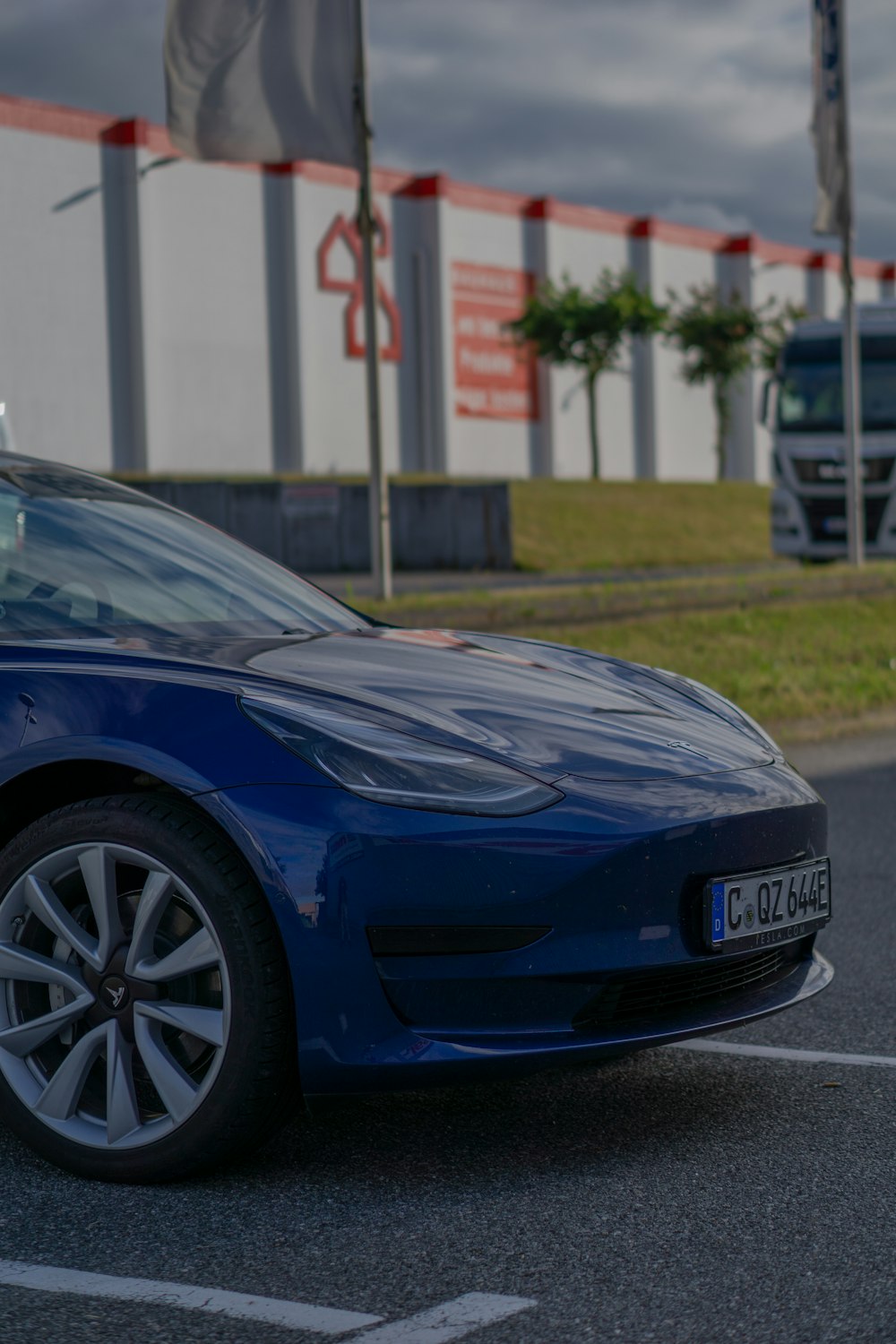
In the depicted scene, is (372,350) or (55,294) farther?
(55,294)

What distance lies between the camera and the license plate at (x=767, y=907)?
342 cm

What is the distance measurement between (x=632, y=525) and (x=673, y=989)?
3447cm

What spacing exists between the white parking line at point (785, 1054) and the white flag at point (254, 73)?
10039mm

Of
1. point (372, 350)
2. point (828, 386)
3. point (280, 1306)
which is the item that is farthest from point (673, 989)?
point (828, 386)

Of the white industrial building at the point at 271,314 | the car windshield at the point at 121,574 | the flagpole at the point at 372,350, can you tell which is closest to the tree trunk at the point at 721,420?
the white industrial building at the point at 271,314

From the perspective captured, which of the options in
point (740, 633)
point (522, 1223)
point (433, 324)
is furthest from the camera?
point (433, 324)

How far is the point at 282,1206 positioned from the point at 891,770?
6.54 metres

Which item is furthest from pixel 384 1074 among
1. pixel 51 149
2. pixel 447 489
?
pixel 51 149

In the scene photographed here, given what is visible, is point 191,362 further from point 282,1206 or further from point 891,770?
point 282,1206

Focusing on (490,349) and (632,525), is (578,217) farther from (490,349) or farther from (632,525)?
(632,525)

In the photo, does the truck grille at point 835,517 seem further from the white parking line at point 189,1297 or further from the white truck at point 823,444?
the white parking line at point 189,1297

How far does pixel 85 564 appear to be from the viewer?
4.18 meters

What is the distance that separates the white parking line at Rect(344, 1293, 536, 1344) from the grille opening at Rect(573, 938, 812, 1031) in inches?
25.7

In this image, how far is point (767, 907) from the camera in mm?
3551
